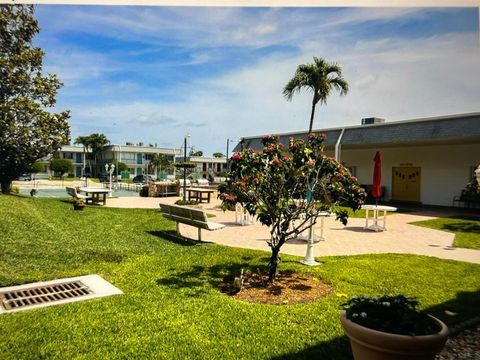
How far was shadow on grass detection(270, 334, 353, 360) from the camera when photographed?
3.00m

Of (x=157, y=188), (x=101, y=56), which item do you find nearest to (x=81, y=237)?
(x=101, y=56)

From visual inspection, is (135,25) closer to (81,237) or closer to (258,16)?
(258,16)

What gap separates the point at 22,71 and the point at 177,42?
1244 cm

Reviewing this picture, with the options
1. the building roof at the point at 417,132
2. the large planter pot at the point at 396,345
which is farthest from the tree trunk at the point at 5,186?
the large planter pot at the point at 396,345

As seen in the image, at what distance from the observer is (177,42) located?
671 cm

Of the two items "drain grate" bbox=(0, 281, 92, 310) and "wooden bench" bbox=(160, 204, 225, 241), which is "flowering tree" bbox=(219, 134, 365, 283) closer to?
"drain grate" bbox=(0, 281, 92, 310)

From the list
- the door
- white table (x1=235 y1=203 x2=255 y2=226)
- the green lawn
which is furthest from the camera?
the door

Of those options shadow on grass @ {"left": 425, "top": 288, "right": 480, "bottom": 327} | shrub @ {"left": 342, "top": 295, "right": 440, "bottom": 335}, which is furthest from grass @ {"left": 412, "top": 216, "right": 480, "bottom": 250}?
shrub @ {"left": 342, "top": 295, "right": 440, "bottom": 335}

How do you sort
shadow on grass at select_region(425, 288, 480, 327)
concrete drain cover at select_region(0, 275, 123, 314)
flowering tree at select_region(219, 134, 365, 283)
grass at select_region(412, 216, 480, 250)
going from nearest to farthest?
shadow on grass at select_region(425, 288, 480, 327) → concrete drain cover at select_region(0, 275, 123, 314) → flowering tree at select_region(219, 134, 365, 283) → grass at select_region(412, 216, 480, 250)

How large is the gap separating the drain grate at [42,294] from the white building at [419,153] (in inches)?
478

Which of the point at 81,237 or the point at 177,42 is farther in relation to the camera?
the point at 81,237

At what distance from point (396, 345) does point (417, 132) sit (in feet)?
51.6

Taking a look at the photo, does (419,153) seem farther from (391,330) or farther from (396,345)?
(396,345)

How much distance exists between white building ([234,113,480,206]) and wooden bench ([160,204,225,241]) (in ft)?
25.7
